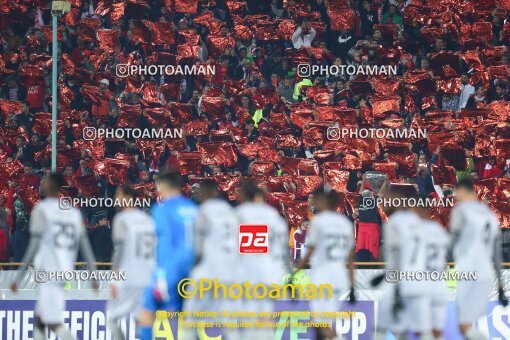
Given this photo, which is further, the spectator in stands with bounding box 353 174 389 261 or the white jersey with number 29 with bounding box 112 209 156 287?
the spectator in stands with bounding box 353 174 389 261

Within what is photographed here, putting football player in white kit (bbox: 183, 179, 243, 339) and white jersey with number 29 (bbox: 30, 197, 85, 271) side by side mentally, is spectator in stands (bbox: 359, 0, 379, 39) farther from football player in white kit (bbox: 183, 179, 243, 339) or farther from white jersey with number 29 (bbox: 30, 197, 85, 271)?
white jersey with number 29 (bbox: 30, 197, 85, 271)

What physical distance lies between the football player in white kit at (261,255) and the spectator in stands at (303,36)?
319 inches

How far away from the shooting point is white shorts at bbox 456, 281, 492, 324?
11477mm

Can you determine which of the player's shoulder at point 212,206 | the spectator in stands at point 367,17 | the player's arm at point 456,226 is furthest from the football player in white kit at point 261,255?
the spectator in stands at point 367,17

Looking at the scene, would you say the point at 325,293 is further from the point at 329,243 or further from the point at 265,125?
the point at 265,125

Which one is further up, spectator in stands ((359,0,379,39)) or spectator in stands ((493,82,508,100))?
spectator in stands ((359,0,379,39))

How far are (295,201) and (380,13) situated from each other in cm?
393

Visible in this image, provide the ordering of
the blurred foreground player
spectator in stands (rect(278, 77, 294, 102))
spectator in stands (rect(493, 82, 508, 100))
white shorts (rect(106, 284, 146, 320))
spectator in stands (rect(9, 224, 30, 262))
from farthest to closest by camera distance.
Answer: spectator in stands (rect(278, 77, 294, 102)) → spectator in stands (rect(493, 82, 508, 100)) → spectator in stands (rect(9, 224, 30, 262)) → white shorts (rect(106, 284, 146, 320)) → the blurred foreground player

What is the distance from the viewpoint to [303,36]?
1983 cm

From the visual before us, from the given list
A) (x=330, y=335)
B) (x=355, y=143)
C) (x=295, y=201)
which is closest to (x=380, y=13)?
(x=355, y=143)

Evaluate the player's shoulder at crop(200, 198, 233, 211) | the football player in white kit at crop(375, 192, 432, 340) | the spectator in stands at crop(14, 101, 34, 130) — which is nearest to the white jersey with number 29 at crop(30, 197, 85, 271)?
the player's shoulder at crop(200, 198, 233, 211)

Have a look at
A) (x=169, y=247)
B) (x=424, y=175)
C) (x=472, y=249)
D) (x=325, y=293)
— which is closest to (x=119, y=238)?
(x=169, y=247)

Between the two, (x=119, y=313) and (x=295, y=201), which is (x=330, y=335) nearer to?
(x=119, y=313)

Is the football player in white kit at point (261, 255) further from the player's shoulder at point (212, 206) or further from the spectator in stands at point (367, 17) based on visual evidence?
the spectator in stands at point (367, 17)
